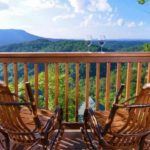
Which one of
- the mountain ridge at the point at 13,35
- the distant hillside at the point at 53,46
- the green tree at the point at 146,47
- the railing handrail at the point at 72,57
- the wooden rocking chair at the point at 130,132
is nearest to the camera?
the wooden rocking chair at the point at 130,132

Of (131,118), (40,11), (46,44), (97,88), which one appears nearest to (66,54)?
(97,88)

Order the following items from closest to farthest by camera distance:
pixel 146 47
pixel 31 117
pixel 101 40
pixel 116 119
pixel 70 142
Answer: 1. pixel 31 117
2. pixel 116 119
3. pixel 70 142
4. pixel 101 40
5. pixel 146 47

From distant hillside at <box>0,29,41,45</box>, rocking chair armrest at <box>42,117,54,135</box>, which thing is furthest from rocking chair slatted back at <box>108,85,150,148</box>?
distant hillside at <box>0,29,41,45</box>

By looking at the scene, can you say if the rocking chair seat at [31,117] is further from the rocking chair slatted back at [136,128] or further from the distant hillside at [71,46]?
the distant hillside at [71,46]

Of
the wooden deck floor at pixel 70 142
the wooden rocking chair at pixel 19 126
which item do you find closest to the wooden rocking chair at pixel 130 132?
the wooden rocking chair at pixel 19 126

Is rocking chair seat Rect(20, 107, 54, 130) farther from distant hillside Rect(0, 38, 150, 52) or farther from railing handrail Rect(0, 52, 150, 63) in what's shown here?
distant hillside Rect(0, 38, 150, 52)

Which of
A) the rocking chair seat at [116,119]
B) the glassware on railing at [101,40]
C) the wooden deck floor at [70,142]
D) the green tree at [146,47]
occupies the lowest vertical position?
the wooden deck floor at [70,142]

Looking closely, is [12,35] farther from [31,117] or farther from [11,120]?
[11,120]

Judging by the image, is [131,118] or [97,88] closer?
[131,118]

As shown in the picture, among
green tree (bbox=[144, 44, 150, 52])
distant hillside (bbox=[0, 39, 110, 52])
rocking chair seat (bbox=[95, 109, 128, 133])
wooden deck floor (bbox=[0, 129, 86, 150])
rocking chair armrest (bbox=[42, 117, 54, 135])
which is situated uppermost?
distant hillside (bbox=[0, 39, 110, 52])

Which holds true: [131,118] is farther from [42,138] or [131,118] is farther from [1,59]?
[1,59]

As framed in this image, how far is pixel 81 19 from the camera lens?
8664 millimetres

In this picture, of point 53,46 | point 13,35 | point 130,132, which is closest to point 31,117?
point 130,132

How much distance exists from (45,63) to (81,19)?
4862 millimetres
